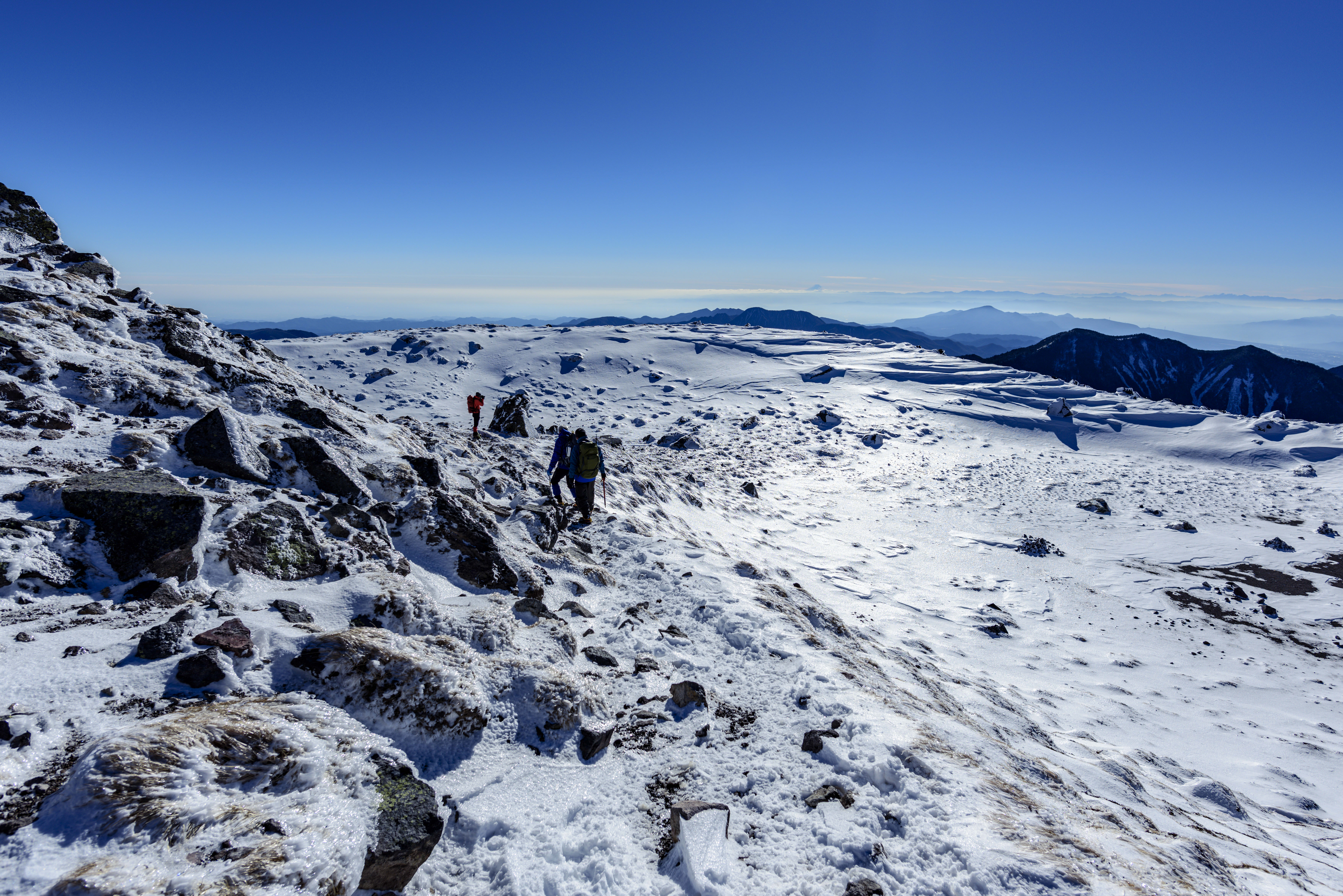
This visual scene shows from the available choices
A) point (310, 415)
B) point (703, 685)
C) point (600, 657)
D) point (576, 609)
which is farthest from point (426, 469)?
point (703, 685)

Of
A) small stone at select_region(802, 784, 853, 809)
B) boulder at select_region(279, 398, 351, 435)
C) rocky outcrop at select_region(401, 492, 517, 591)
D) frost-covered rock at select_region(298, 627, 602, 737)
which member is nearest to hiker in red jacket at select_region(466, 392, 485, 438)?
boulder at select_region(279, 398, 351, 435)

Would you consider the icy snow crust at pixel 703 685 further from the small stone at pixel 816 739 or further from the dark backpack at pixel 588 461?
the dark backpack at pixel 588 461

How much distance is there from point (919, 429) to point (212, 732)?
44.8m

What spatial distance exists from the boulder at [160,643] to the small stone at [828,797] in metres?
5.63

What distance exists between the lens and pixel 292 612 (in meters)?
5.52

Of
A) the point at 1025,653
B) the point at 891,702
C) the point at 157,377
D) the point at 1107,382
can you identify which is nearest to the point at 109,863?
the point at 891,702

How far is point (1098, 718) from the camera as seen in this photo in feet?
35.9

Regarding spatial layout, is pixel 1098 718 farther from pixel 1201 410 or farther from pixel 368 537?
pixel 1201 410

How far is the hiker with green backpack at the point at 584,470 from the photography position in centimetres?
1273

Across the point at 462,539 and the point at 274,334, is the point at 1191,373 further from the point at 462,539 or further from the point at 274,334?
the point at 274,334

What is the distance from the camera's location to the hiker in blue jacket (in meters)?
13.1

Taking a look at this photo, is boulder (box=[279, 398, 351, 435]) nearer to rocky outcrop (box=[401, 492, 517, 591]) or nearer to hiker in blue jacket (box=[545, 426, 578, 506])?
rocky outcrop (box=[401, 492, 517, 591])

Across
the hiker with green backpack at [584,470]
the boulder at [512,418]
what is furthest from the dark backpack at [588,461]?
the boulder at [512,418]

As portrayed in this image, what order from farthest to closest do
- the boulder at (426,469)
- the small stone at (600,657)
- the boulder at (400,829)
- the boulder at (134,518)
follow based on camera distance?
1. the boulder at (426,469)
2. the small stone at (600,657)
3. the boulder at (134,518)
4. the boulder at (400,829)
